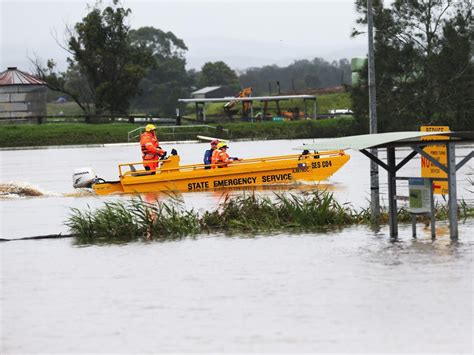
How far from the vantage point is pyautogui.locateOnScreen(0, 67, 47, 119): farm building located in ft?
328

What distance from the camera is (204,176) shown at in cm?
3612

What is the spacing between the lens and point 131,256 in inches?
822

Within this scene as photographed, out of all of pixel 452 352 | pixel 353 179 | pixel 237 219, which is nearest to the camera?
pixel 452 352

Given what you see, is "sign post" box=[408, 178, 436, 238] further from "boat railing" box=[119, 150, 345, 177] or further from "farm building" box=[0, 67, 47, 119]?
"farm building" box=[0, 67, 47, 119]

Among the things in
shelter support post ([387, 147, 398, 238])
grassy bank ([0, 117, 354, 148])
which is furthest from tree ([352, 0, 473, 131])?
shelter support post ([387, 147, 398, 238])

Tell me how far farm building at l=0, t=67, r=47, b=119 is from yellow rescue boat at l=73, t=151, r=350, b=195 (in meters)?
64.5

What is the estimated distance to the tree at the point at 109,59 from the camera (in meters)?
103

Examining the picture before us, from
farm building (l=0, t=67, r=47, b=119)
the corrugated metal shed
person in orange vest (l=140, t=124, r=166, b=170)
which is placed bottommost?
person in orange vest (l=140, t=124, r=166, b=170)

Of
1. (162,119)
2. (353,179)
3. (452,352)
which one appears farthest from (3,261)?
(162,119)

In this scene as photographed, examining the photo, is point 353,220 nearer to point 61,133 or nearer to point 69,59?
point 61,133

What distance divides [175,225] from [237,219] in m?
1.47

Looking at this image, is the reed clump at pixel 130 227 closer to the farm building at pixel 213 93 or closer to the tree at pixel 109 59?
the tree at pixel 109 59

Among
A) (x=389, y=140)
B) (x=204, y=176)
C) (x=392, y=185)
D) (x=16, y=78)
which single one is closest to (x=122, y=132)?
(x=16, y=78)

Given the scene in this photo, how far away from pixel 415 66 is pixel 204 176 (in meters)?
60.5
